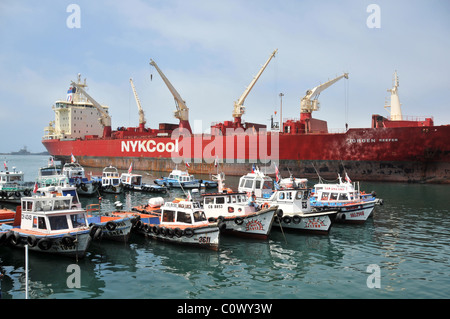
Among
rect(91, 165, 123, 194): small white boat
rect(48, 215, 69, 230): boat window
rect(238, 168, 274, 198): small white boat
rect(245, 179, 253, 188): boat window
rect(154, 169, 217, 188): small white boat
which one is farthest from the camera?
rect(154, 169, 217, 188): small white boat

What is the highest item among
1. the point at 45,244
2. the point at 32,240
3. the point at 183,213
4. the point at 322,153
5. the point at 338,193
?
the point at 322,153

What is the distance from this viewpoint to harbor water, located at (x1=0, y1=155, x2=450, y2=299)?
12539 millimetres

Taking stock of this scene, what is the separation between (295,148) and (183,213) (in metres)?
34.2

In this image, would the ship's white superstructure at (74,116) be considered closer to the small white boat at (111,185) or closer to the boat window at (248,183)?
the small white boat at (111,185)

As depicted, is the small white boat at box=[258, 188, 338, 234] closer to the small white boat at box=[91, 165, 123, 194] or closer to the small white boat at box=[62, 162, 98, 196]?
the small white boat at box=[62, 162, 98, 196]

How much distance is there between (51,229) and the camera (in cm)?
1603

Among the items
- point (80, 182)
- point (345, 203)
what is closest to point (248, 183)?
point (345, 203)

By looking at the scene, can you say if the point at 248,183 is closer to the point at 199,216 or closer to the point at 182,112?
the point at 199,216

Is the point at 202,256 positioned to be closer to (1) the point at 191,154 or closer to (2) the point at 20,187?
(2) the point at 20,187

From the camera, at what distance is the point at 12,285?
1301cm

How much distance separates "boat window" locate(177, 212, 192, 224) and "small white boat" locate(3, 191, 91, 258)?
4.42 m

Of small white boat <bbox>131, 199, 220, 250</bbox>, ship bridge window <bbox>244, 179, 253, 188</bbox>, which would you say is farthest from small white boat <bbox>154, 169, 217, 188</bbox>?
small white boat <bbox>131, 199, 220, 250</bbox>
